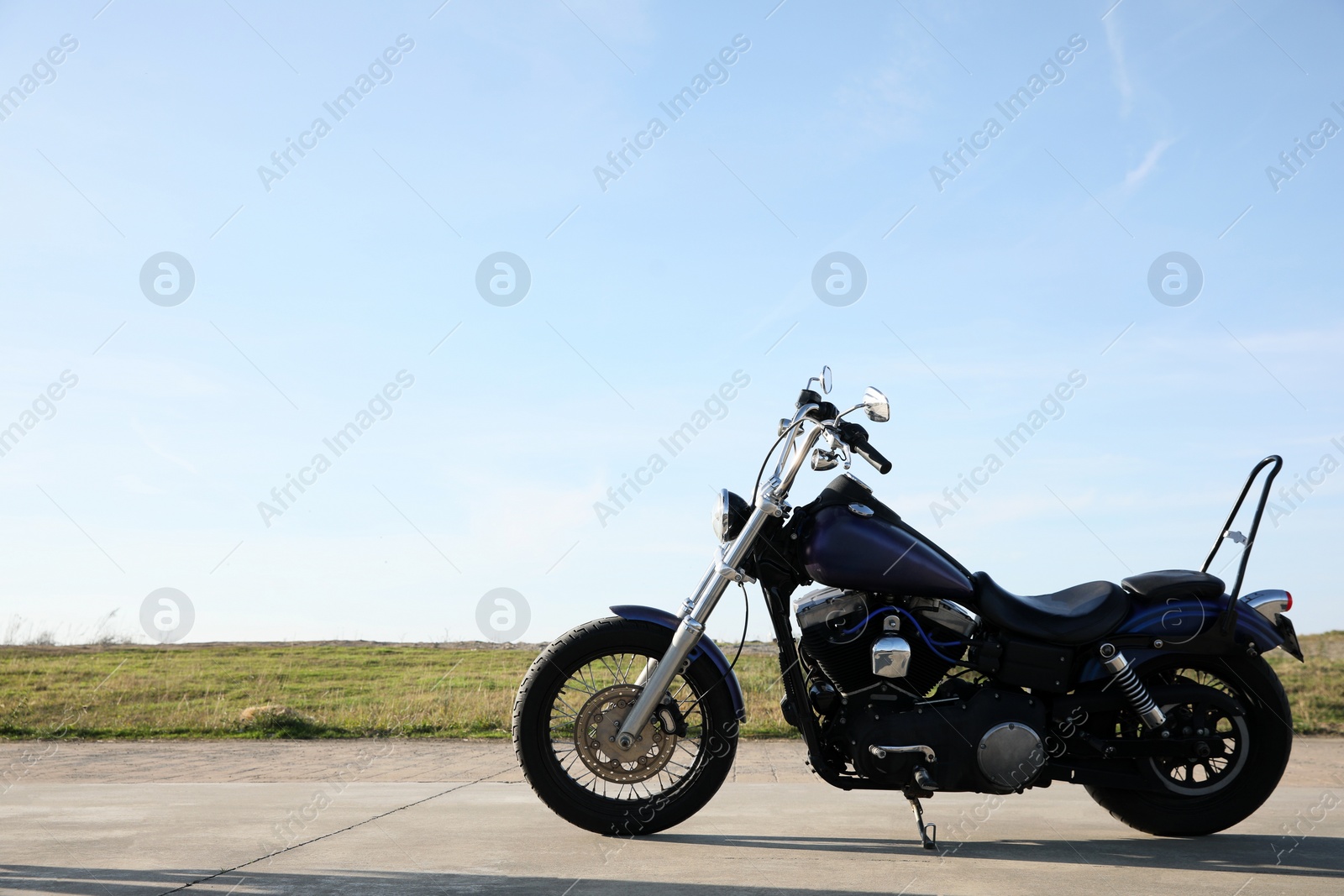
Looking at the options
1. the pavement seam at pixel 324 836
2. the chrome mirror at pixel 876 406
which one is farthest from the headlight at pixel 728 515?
the pavement seam at pixel 324 836

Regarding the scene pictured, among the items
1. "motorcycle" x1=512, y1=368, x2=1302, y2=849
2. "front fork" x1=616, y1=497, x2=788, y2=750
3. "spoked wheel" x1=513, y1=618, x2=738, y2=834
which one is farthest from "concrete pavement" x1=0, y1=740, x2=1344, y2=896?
"front fork" x1=616, y1=497, x2=788, y2=750

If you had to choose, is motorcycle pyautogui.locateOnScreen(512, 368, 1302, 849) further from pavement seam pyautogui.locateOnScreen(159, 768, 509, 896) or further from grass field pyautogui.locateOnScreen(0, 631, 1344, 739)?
grass field pyautogui.locateOnScreen(0, 631, 1344, 739)

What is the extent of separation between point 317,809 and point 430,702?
6215mm

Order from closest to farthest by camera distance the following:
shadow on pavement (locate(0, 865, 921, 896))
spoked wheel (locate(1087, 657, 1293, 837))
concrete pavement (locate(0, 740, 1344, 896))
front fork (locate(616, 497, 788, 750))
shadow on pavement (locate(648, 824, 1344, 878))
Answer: shadow on pavement (locate(0, 865, 921, 896))
concrete pavement (locate(0, 740, 1344, 896))
shadow on pavement (locate(648, 824, 1344, 878))
front fork (locate(616, 497, 788, 750))
spoked wheel (locate(1087, 657, 1293, 837))

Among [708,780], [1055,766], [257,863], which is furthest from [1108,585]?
[257,863]

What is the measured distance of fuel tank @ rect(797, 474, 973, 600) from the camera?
4.15 meters

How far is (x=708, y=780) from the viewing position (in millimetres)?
4391

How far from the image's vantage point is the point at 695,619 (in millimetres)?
4312

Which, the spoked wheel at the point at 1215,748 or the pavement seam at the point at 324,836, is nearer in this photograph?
the pavement seam at the point at 324,836

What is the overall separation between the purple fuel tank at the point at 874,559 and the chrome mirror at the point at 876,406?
399 mm

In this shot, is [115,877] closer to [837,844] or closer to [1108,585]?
[837,844]

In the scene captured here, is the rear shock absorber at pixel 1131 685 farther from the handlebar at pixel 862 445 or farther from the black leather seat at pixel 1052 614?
the handlebar at pixel 862 445

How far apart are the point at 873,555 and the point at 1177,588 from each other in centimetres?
143

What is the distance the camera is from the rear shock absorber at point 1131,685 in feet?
14.2
